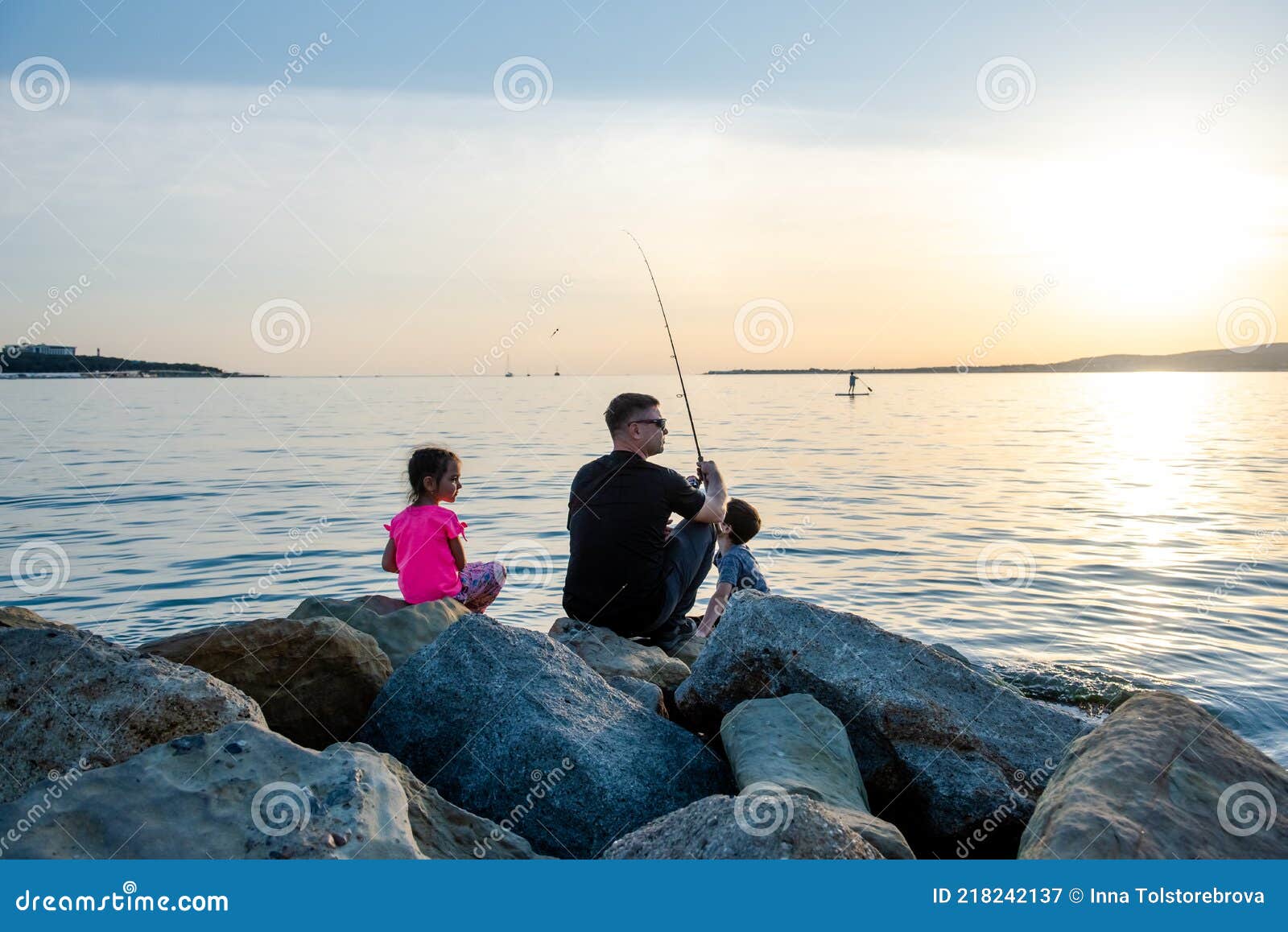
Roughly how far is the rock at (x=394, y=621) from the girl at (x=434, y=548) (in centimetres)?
83

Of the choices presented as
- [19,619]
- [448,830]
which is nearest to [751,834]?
[448,830]

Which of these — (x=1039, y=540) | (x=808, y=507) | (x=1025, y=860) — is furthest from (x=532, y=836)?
(x=808, y=507)

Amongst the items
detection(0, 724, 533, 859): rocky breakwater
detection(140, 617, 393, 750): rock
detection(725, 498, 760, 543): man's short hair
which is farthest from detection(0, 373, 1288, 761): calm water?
detection(0, 724, 533, 859): rocky breakwater

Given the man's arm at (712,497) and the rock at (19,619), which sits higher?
the man's arm at (712,497)

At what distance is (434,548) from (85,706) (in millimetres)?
3163

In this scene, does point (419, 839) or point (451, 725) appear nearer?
point (419, 839)

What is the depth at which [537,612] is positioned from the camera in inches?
332

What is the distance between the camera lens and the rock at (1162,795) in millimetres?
2783

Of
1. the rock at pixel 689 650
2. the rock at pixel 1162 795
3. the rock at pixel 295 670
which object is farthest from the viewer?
the rock at pixel 689 650

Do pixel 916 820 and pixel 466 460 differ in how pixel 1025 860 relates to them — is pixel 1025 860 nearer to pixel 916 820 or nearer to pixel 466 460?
pixel 916 820

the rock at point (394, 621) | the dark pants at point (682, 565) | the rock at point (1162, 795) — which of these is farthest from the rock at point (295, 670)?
the rock at point (1162, 795)

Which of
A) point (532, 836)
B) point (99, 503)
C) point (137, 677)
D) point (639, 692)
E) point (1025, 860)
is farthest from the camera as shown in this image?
point (99, 503)

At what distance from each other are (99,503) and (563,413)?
76.8 ft

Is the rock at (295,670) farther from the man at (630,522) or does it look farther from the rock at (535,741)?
the man at (630,522)
